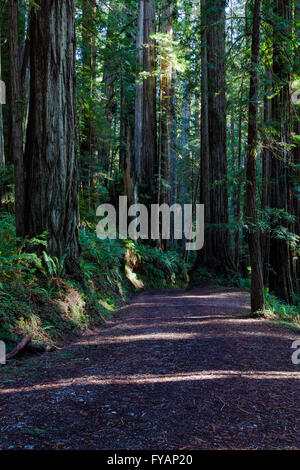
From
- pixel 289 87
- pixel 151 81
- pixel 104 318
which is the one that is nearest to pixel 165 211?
pixel 151 81

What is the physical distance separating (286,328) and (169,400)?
12.3ft

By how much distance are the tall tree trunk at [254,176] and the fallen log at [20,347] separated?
400cm

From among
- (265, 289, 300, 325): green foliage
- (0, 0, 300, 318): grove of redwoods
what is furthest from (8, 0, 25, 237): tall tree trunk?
(265, 289, 300, 325): green foliage

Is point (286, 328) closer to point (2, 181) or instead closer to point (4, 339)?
point (4, 339)

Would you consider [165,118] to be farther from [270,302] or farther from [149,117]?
[270,302]

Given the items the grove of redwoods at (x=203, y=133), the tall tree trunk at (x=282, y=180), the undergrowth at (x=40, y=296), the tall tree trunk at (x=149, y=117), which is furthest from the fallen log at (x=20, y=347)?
the tall tree trunk at (x=149, y=117)

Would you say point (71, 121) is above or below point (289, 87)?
below

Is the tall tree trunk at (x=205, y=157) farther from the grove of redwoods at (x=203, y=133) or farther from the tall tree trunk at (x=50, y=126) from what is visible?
the tall tree trunk at (x=50, y=126)

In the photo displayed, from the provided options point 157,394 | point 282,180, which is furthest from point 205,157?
point 157,394

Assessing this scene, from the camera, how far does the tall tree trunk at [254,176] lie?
606 cm

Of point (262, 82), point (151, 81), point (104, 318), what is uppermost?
point (151, 81)

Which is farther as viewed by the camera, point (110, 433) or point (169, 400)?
point (169, 400)

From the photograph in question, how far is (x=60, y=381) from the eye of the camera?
324cm
